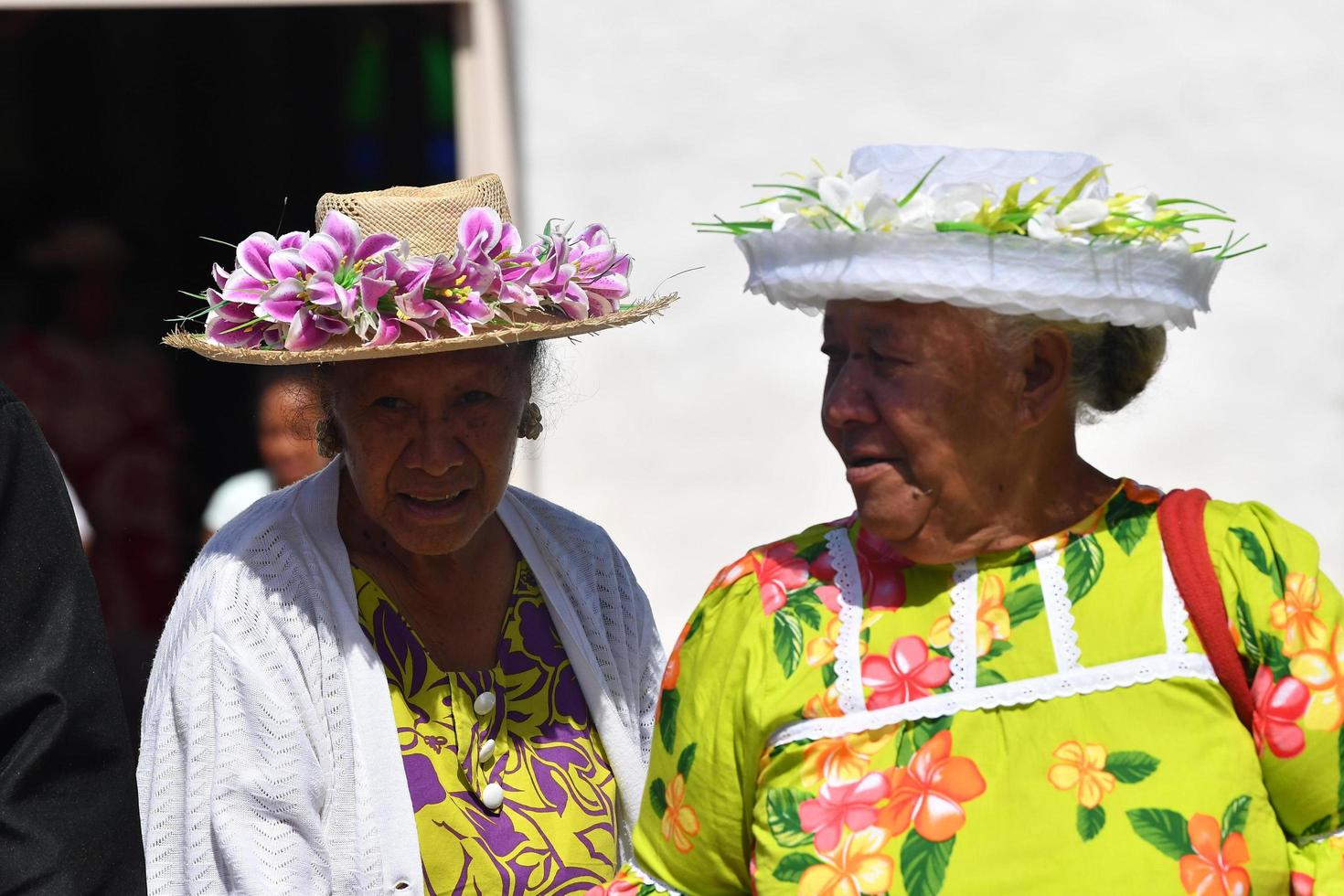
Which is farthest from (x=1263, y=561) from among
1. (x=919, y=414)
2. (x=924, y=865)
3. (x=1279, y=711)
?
(x=924, y=865)

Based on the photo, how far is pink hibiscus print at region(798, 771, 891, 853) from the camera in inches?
96.7

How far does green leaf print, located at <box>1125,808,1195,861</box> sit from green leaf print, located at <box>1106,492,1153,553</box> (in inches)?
14.5

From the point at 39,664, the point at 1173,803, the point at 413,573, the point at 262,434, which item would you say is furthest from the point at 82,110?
the point at 1173,803

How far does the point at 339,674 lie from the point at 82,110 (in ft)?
21.7

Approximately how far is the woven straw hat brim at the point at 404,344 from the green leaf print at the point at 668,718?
78cm

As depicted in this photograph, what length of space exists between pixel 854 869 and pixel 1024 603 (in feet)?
1.43

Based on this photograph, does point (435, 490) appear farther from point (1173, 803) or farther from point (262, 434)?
point (262, 434)

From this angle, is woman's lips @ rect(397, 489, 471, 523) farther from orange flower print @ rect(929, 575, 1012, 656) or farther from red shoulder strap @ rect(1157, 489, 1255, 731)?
red shoulder strap @ rect(1157, 489, 1255, 731)

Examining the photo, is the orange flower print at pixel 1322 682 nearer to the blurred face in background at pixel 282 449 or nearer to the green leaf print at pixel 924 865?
the green leaf print at pixel 924 865

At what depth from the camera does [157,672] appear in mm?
3123

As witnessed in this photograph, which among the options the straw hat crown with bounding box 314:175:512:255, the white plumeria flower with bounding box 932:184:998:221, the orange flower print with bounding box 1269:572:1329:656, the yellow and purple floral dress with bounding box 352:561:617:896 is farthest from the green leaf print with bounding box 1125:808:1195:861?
the straw hat crown with bounding box 314:175:512:255

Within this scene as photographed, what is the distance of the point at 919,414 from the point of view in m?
2.55

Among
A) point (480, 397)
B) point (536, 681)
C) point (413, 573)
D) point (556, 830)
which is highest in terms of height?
point (480, 397)

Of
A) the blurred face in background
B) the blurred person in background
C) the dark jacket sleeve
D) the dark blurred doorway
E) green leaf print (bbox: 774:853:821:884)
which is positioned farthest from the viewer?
the dark blurred doorway
